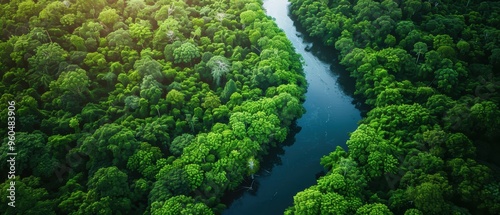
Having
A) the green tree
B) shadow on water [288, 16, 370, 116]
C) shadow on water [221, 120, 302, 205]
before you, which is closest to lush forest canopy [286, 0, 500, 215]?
the green tree

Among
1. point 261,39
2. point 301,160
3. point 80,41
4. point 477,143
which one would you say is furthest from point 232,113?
point 477,143

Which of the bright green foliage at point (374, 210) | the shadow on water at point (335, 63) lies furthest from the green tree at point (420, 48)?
the bright green foliage at point (374, 210)

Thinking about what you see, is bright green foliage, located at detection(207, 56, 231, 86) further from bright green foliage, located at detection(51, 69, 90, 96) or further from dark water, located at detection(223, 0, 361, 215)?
bright green foliage, located at detection(51, 69, 90, 96)

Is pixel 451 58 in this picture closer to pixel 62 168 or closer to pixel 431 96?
pixel 431 96

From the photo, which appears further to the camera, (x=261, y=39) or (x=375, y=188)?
(x=261, y=39)

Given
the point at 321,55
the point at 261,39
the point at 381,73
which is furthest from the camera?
the point at 321,55

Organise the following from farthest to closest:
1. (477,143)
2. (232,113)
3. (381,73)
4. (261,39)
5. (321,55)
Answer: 1. (321,55)
2. (261,39)
3. (381,73)
4. (232,113)
5. (477,143)

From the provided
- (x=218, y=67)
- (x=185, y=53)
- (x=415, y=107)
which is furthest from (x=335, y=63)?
(x=185, y=53)
